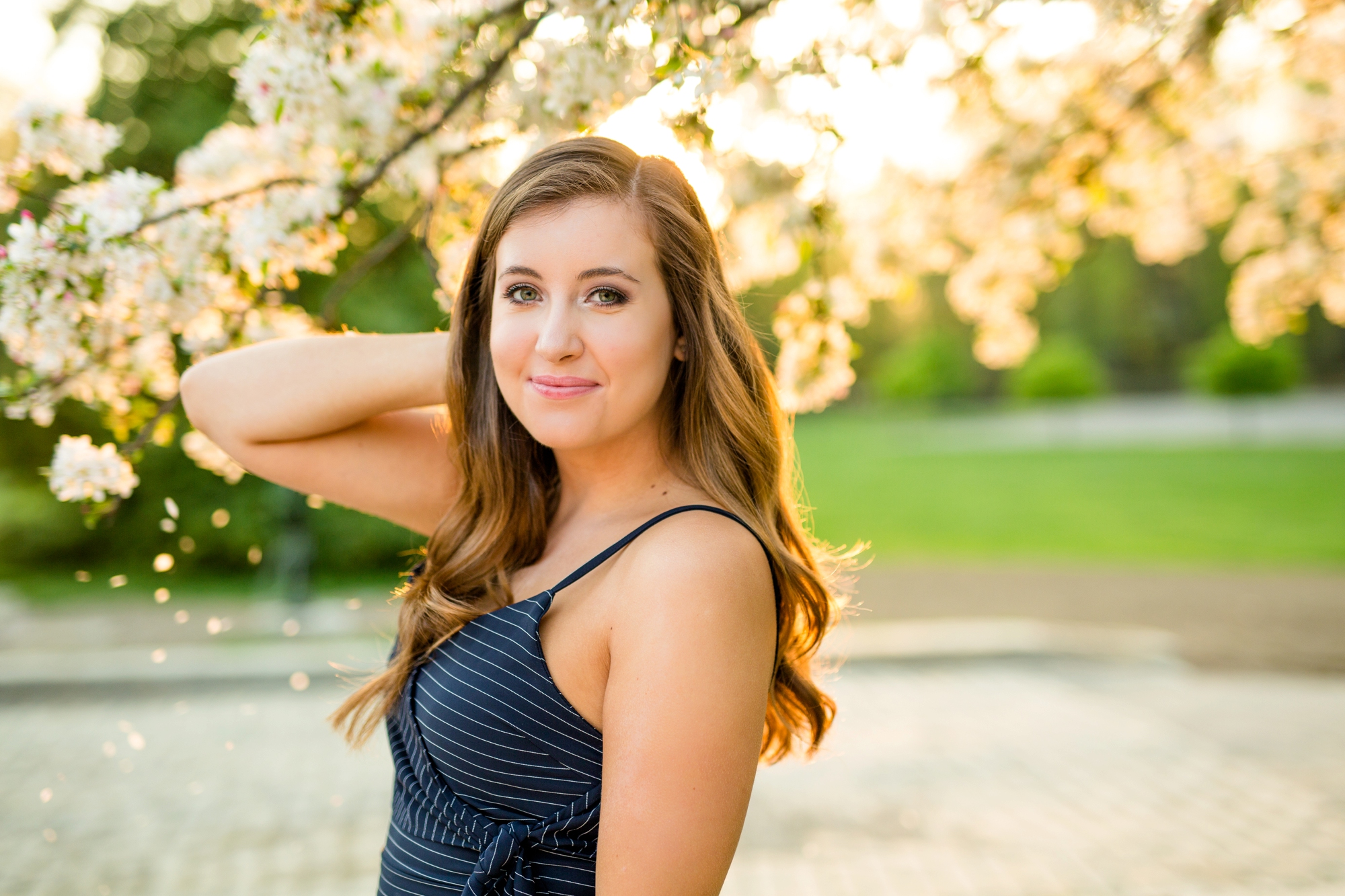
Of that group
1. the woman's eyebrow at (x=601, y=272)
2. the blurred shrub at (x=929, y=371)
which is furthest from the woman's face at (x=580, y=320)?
the blurred shrub at (x=929, y=371)

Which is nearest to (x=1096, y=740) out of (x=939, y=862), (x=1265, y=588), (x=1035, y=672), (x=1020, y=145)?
(x=1035, y=672)

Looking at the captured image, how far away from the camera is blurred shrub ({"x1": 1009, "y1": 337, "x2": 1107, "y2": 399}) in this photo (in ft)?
133

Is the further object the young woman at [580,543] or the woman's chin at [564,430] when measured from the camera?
the woman's chin at [564,430]

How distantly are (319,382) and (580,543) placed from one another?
579 millimetres

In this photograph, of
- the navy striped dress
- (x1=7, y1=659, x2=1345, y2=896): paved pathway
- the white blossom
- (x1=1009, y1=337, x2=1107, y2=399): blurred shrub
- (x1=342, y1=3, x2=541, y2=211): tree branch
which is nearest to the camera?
the navy striped dress

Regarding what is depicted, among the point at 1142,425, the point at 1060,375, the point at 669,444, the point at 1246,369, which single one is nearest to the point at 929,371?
the point at 1060,375

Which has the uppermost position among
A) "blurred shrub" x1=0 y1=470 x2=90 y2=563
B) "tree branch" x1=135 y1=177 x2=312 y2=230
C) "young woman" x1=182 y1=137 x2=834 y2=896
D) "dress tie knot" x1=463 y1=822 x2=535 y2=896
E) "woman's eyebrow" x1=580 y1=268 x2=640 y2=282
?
"tree branch" x1=135 y1=177 x2=312 y2=230

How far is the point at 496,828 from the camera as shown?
1.51m

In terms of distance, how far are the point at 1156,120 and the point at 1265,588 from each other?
24.7 feet

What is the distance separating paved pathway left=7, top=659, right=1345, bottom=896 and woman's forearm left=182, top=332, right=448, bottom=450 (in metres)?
3.10

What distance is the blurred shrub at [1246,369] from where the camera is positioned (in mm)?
32938

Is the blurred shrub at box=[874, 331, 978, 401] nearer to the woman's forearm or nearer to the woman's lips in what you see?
the woman's forearm

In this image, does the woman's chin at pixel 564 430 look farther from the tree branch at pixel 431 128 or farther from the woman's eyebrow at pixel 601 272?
the tree branch at pixel 431 128

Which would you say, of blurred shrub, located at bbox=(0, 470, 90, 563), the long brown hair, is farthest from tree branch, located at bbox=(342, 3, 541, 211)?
blurred shrub, located at bbox=(0, 470, 90, 563)
